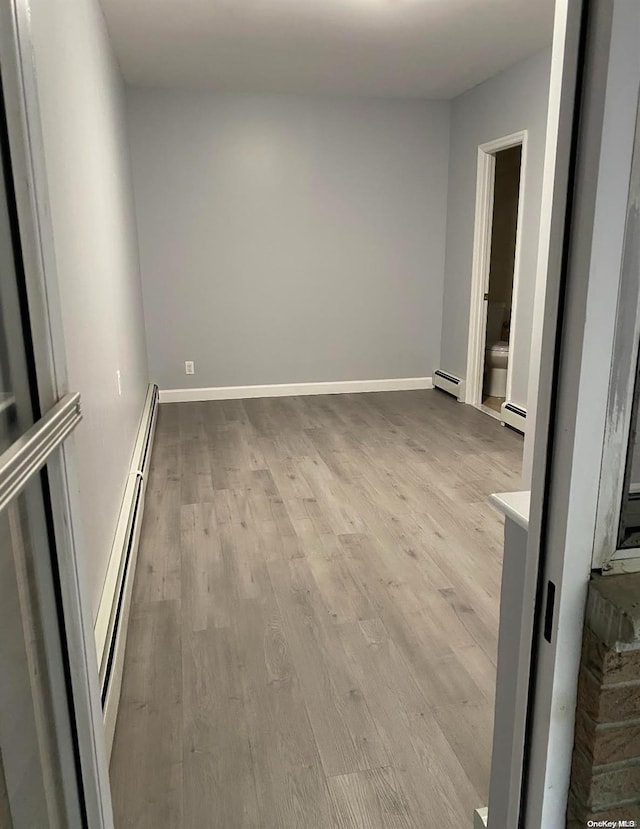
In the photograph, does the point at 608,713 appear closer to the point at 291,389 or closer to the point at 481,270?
the point at 481,270

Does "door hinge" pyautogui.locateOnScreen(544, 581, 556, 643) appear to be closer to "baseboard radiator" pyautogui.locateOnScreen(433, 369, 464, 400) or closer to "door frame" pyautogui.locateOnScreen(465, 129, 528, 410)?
"door frame" pyautogui.locateOnScreen(465, 129, 528, 410)

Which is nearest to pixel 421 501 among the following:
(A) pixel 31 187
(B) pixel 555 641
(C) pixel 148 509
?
(C) pixel 148 509

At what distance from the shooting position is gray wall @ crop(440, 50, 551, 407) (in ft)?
14.5

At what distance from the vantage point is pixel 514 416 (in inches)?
190

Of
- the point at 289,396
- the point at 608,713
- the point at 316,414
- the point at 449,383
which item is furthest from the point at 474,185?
the point at 608,713

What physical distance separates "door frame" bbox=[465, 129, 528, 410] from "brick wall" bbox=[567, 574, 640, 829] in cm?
421

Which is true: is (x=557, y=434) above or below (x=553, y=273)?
below

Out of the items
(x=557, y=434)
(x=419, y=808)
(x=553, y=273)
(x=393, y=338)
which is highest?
(x=553, y=273)

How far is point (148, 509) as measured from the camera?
3439mm

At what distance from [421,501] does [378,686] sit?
61.8 inches

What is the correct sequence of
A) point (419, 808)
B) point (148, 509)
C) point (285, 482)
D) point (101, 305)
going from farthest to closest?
point (285, 482), point (148, 509), point (101, 305), point (419, 808)

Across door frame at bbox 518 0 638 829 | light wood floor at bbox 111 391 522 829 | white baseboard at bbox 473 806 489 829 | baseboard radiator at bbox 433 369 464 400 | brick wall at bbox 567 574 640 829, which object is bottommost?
light wood floor at bbox 111 391 522 829

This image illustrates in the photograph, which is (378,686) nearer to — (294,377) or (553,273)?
(553,273)

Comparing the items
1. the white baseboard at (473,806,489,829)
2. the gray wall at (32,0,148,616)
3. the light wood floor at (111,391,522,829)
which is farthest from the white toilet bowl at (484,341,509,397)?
the white baseboard at (473,806,489,829)
